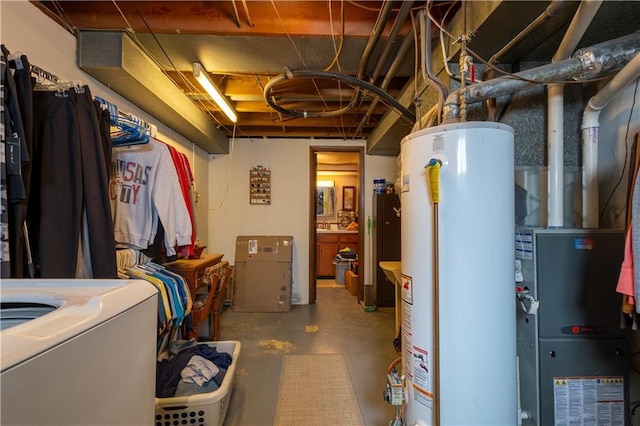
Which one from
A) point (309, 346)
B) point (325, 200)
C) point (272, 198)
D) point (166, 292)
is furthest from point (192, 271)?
point (325, 200)

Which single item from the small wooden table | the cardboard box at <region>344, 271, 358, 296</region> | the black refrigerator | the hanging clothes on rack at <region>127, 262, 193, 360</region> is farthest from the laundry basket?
the cardboard box at <region>344, 271, 358, 296</region>

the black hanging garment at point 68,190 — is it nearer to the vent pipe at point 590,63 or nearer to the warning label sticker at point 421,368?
the warning label sticker at point 421,368

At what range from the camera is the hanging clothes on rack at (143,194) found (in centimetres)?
164

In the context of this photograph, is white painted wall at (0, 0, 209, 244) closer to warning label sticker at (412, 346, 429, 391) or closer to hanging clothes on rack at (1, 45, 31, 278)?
hanging clothes on rack at (1, 45, 31, 278)

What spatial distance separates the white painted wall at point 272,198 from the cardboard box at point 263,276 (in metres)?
0.22

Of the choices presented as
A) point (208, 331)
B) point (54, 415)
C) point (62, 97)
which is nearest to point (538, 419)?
point (54, 415)

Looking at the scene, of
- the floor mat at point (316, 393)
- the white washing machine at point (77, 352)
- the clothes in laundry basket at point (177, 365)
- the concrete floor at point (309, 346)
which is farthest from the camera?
the concrete floor at point (309, 346)

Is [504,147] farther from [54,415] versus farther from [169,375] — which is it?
[169,375]

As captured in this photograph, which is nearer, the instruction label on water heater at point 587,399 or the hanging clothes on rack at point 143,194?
the instruction label on water heater at point 587,399

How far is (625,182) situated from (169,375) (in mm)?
2724

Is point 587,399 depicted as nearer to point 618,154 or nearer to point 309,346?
point 618,154

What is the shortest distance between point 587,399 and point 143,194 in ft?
8.13

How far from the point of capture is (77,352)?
19.6 inches

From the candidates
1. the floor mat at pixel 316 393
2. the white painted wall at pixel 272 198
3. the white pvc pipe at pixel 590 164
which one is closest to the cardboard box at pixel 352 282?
the white painted wall at pixel 272 198
